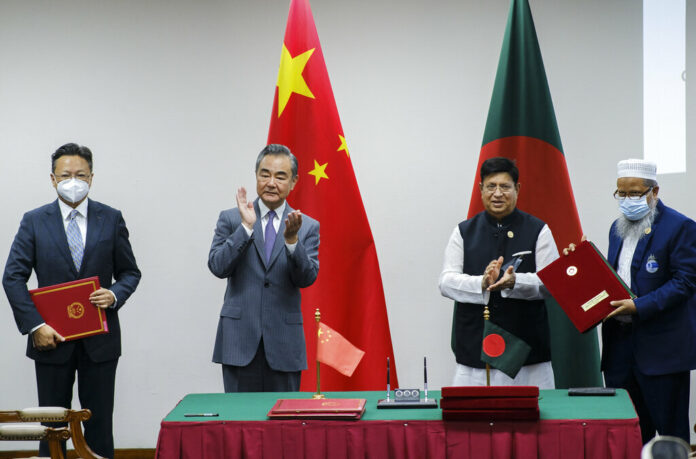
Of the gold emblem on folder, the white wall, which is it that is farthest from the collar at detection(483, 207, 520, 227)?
the gold emblem on folder

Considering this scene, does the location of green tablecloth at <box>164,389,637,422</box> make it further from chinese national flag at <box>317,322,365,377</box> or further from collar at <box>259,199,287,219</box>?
collar at <box>259,199,287,219</box>

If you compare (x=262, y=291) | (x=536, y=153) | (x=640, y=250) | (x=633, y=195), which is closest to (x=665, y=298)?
(x=640, y=250)

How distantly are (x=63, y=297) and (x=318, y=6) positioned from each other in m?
2.46

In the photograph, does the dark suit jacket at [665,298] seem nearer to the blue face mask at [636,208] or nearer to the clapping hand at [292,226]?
the blue face mask at [636,208]

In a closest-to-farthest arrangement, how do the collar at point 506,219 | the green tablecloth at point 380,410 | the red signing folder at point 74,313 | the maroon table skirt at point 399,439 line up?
the maroon table skirt at point 399,439 → the green tablecloth at point 380,410 → the red signing folder at point 74,313 → the collar at point 506,219

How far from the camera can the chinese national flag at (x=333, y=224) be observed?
3939mm

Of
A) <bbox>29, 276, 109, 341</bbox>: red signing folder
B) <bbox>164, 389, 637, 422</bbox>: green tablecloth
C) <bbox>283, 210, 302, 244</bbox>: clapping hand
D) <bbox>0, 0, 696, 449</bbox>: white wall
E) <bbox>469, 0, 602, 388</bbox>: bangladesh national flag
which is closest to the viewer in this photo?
<bbox>164, 389, 637, 422</bbox>: green tablecloth

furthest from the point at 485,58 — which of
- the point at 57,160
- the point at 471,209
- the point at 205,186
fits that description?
the point at 57,160

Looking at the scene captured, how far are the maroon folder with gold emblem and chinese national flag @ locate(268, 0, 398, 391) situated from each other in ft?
4.74

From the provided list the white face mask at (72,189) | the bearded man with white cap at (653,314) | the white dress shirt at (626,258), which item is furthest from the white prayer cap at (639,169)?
the white face mask at (72,189)

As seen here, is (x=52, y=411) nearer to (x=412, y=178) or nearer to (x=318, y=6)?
(x=412, y=178)

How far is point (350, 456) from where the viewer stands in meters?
2.33

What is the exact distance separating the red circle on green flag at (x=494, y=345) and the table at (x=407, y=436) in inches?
13.3

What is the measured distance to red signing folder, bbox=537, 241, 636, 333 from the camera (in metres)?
3.01
